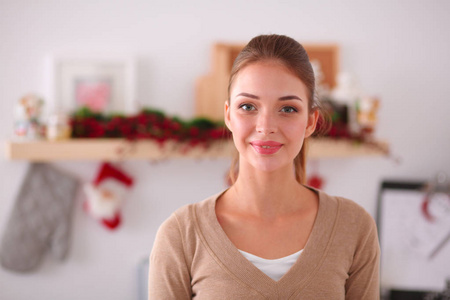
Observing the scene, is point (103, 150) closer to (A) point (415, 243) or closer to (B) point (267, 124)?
(B) point (267, 124)

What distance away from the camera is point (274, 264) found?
2.96 ft

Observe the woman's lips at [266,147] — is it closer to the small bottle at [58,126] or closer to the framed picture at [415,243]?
the small bottle at [58,126]

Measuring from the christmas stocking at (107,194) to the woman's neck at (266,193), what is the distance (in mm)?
1132

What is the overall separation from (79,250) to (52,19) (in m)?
1.06

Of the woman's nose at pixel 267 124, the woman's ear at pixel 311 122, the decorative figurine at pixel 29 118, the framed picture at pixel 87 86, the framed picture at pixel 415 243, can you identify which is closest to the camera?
the woman's nose at pixel 267 124

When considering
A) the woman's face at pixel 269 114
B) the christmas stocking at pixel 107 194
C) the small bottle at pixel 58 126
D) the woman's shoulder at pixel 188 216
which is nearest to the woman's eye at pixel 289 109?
the woman's face at pixel 269 114

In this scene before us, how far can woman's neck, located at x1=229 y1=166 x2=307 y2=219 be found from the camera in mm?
956

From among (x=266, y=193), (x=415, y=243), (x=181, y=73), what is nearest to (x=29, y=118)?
(x=181, y=73)

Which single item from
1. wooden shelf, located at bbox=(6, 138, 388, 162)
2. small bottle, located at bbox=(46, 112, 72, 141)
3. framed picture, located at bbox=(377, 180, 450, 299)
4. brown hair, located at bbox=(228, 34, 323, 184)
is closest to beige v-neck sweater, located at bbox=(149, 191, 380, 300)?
brown hair, located at bbox=(228, 34, 323, 184)

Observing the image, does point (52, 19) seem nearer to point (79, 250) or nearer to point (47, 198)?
point (47, 198)

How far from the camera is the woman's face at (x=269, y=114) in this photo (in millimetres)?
876

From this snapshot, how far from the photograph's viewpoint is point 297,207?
38.7 inches

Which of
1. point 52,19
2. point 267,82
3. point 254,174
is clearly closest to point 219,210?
point 254,174

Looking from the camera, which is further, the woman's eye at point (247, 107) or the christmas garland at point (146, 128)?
the christmas garland at point (146, 128)
